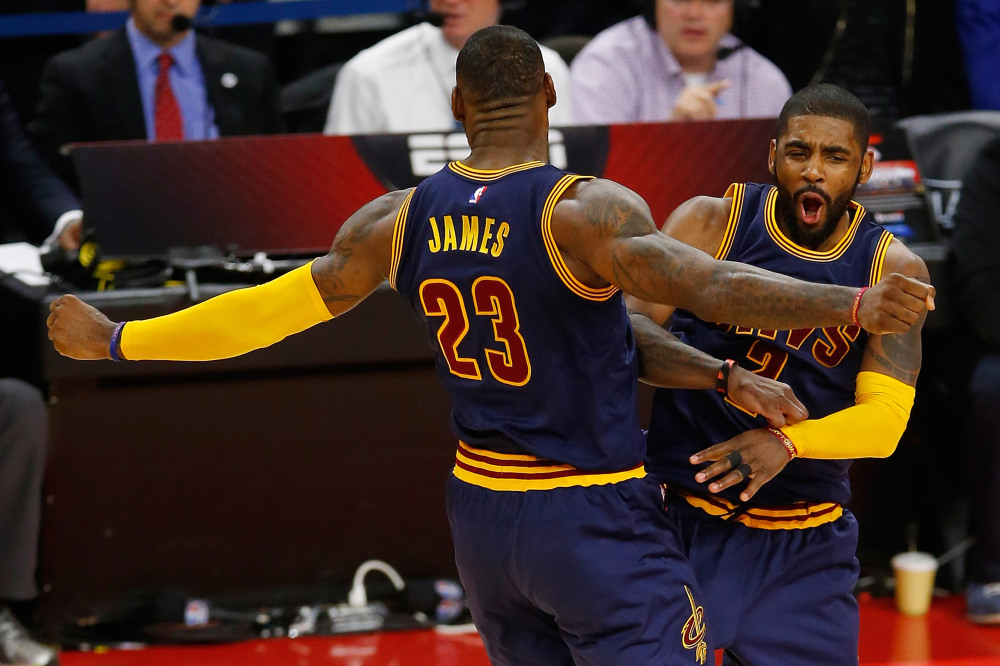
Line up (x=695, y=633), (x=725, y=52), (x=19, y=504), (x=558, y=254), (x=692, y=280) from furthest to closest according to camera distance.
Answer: (x=725, y=52) < (x=19, y=504) < (x=695, y=633) < (x=558, y=254) < (x=692, y=280)

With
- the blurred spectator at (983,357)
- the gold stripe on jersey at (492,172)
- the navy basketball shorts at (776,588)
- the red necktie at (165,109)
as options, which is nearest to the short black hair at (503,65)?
the gold stripe on jersey at (492,172)

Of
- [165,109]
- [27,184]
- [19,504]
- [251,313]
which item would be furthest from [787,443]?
[27,184]

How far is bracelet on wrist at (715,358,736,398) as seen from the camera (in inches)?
111

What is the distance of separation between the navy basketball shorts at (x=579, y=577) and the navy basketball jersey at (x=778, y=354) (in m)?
Answer: 0.37

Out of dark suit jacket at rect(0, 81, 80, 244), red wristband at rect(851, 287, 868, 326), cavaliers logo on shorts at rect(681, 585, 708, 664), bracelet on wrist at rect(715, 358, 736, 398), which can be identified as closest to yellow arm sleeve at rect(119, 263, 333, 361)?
bracelet on wrist at rect(715, 358, 736, 398)

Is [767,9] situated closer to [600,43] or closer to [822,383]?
[600,43]

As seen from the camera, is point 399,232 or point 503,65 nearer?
point 503,65

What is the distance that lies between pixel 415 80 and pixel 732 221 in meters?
2.54

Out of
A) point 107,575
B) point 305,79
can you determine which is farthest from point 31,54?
point 107,575

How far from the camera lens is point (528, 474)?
2.70 meters

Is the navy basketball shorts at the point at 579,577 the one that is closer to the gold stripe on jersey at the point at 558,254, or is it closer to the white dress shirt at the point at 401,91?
the gold stripe on jersey at the point at 558,254

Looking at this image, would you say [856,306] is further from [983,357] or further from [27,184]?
[27,184]

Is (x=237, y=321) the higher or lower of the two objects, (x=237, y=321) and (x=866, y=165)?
the lower

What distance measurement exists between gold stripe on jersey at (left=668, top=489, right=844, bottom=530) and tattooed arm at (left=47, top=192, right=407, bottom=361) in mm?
957
